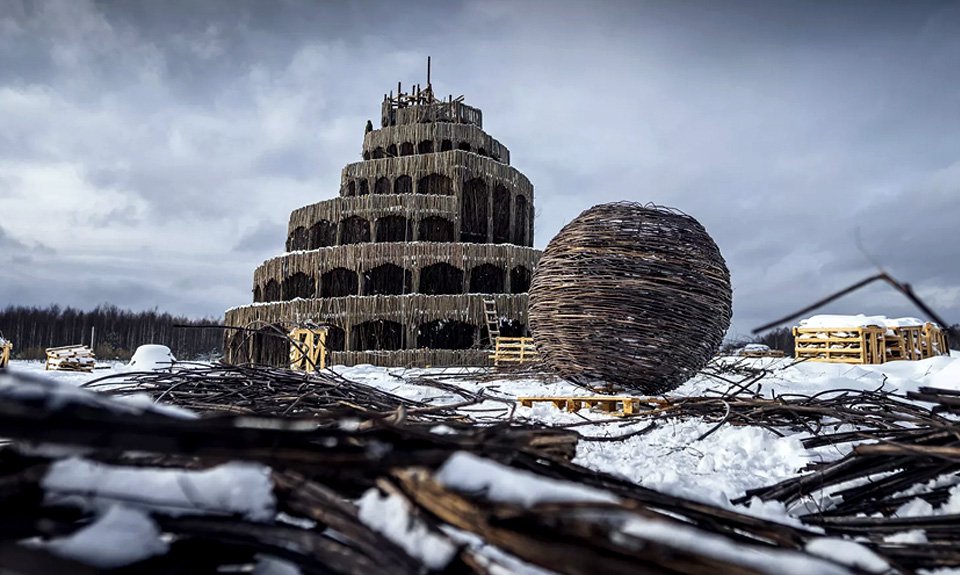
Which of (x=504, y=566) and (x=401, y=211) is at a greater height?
(x=401, y=211)

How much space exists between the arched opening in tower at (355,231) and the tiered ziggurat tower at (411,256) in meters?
0.05

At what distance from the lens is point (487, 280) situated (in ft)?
81.1

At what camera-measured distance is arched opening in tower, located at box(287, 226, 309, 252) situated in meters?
26.5

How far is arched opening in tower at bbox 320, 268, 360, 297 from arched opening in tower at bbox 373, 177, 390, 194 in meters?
5.19

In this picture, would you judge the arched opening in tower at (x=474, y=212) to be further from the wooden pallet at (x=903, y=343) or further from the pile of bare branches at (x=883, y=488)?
the pile of bare branches at (x=883, y=488)

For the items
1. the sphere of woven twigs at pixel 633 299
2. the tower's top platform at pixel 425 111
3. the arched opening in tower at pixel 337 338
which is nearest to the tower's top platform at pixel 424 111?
the tower's top platform at pixel 425 111

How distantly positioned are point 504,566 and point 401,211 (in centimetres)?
2448

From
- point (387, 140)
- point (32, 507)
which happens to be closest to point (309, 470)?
point (32, 507)

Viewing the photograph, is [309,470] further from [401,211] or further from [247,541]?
[401,211]

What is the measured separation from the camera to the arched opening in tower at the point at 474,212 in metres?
26.9

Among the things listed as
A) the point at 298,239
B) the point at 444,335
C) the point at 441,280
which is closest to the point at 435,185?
the point at 441,280

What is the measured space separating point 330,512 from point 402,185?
27.7m

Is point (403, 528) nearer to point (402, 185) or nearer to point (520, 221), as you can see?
point (402, 185)

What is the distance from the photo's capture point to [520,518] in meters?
0.64
